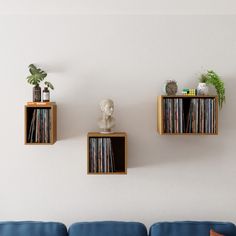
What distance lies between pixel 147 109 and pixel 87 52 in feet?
1.98

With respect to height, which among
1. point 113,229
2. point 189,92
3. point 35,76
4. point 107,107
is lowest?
point 113,229

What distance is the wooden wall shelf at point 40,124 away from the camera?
2.15 metres

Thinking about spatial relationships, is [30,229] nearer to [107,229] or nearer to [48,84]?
[107,229]

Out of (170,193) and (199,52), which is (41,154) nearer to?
(170,193)

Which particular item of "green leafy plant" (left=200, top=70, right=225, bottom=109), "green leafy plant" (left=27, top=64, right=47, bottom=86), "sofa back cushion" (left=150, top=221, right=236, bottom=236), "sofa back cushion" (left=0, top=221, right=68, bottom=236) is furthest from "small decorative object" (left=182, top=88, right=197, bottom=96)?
"sofa back cushion" (left=0, top=221, right=68, bottom=236)

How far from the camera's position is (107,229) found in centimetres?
209

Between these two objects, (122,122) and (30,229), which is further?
(122,122)

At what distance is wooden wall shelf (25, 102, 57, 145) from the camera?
2.15 metres

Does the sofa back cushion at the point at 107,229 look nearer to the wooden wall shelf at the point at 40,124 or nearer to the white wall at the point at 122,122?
the white wall at the point at 122,122

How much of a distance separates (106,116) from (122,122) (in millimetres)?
184

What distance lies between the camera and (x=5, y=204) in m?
2.34

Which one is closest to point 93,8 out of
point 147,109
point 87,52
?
point 87,52

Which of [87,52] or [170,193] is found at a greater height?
[87,52]

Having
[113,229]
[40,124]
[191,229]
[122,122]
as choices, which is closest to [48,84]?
[40,124]
